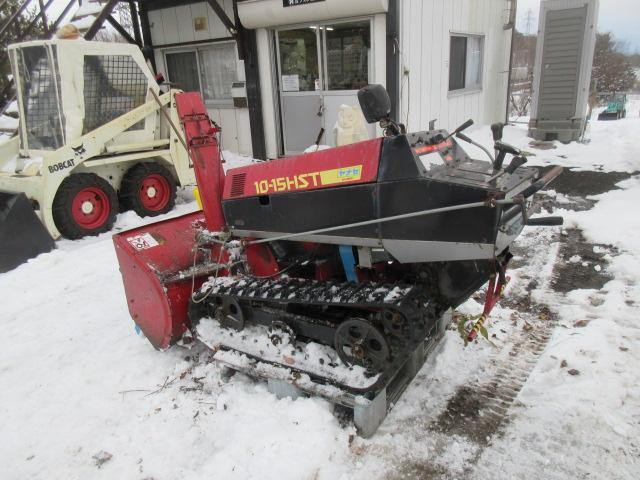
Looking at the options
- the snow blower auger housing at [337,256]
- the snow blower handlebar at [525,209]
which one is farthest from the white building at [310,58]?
the snow blower handlebar at [525,209]

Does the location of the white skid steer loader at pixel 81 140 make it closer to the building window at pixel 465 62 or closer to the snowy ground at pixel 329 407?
the snowy ground at pixel 329 407

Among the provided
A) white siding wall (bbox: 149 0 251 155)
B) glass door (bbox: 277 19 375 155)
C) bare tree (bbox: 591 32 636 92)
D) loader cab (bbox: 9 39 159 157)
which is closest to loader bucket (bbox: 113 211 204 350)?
loader cab (bbox: 9 39 159 157)

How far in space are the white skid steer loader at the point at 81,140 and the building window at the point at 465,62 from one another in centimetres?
A: 583

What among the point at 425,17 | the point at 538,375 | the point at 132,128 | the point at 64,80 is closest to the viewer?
the point at 538,375

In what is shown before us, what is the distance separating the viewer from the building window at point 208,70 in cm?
929

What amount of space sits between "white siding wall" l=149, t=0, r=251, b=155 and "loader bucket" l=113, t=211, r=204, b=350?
614 cm

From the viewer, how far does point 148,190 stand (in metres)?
6.58

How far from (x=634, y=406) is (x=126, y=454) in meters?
2.75

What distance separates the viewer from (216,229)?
3248 millimetres

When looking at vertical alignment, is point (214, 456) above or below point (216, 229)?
below

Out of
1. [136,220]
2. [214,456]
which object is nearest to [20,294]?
[136,220]

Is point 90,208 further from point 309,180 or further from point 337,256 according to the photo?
point 309,180

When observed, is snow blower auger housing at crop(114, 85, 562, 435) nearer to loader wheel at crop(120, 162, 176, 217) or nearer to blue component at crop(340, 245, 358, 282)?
blue component at crop(340, 245, 358, 282)

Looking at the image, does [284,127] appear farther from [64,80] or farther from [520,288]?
[520,288]
